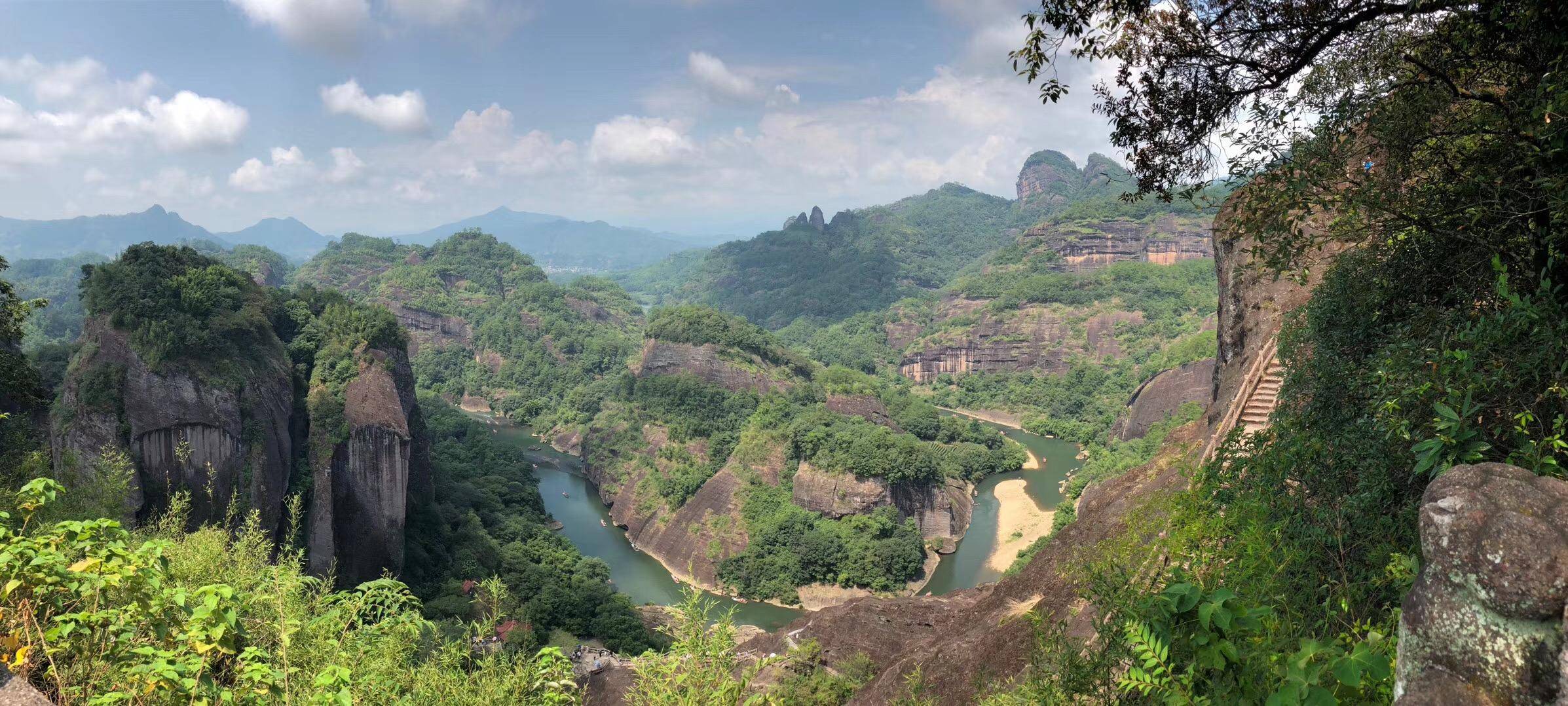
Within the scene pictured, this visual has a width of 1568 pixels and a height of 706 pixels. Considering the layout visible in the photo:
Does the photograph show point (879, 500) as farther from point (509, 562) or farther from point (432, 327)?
point (432, 327)

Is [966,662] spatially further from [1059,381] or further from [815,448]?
[1059,381]

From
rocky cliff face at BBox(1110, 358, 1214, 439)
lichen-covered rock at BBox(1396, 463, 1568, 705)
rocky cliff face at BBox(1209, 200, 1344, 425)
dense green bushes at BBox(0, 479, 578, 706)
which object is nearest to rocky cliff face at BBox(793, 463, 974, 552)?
rocky cliff face at BBox(1110, 358, 1214, 439)

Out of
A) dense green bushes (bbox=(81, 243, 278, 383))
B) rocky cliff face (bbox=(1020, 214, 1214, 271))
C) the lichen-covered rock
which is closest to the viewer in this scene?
the lichen-covered rock

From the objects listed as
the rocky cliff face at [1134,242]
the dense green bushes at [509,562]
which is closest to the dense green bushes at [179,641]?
the dense green bushes at [509,562]

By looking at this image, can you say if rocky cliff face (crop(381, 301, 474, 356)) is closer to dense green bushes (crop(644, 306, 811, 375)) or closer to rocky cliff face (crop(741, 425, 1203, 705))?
dense green bushes (crop(644, 306, 811, 375))

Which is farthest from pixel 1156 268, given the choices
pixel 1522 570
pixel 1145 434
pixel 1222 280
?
pixel 1522 570

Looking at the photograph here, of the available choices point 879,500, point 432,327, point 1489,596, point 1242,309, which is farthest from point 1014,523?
point 432,327

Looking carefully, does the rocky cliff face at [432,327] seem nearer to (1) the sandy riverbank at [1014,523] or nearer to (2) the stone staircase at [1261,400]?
(1) the sandy riverbank at [1014,523]
